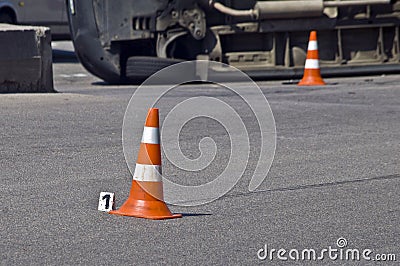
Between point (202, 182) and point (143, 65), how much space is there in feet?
27.3

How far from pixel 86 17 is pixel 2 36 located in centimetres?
252

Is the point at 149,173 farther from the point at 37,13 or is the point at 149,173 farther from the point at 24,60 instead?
the point at 37,13

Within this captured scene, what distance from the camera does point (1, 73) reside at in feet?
43.0

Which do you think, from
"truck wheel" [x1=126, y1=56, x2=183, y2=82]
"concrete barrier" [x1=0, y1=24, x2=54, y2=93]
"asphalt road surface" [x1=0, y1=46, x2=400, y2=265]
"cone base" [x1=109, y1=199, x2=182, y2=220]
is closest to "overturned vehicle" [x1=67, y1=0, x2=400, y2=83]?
"truck wheel" [x1=126, y1=56, x2=183, y2=82]

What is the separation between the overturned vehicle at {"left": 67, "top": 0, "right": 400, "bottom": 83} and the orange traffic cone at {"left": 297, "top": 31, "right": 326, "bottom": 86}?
674mm

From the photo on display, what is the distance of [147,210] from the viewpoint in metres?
6.32

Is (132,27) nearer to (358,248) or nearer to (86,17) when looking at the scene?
(86,17)

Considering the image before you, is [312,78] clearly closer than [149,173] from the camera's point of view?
No

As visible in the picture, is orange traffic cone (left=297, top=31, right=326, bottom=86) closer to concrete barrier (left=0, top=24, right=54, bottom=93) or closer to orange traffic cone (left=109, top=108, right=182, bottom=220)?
concrete barrier (left=0, top=24, right=54, bottom=93)

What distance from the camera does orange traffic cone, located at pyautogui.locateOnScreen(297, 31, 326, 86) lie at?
15.2 m

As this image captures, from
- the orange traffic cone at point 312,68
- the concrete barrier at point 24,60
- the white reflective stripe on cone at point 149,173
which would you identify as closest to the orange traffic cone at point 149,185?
the white reflective stripe on cone at point 149,173

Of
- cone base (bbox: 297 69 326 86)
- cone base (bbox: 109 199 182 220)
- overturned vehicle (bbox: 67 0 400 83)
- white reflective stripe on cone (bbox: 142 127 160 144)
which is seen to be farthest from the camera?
overturned vehicle (bbox: 67 0 400 83)

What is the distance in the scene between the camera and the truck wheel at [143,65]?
15609mm

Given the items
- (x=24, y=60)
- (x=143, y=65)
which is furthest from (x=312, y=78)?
(x=24, y=60)
